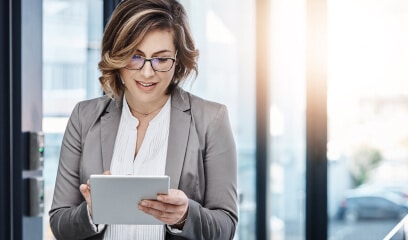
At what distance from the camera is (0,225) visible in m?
2.23

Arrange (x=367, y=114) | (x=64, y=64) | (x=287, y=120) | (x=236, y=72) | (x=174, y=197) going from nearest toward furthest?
1. (x=174, y=197)
2. (x=64, y=64)
3. (x=367, y=114)
4. (x=287, y=120)
5. (x=236, y=72)

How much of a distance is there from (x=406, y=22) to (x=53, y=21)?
1.39m

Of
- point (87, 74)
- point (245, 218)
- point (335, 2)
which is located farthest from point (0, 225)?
point (245, 218)

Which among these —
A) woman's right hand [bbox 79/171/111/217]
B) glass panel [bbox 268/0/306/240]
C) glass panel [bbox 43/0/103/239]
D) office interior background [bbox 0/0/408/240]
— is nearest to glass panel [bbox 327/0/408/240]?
office interior background [bbox 0/0/408/240]

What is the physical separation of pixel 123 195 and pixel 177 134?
0.20 metres

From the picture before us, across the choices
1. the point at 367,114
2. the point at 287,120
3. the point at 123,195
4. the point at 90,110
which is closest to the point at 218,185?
the point at 123,195

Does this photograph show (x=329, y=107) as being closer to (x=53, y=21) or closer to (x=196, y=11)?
(x=196, y=11)

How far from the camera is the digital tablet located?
3.98ft

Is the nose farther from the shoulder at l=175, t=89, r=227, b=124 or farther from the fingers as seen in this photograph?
the fingers

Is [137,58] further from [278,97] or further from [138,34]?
[278,97]

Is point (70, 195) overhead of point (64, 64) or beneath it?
beneath

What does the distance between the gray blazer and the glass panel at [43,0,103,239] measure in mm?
1113

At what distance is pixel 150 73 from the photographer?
1.32 m

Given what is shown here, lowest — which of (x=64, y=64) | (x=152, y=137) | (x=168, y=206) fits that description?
(x=168, y=206)
